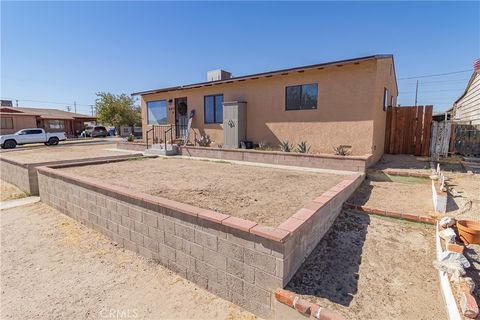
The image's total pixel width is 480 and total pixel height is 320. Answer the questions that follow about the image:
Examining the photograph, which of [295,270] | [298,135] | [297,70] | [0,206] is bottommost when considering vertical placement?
[0,206]

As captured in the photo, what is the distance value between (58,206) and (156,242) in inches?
145

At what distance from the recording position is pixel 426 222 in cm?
365

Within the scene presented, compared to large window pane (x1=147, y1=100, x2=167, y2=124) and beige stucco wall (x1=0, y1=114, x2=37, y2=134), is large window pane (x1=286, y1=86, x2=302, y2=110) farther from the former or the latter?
beige stucco wall (x1=0, y1=114, x2=37, y2=134)

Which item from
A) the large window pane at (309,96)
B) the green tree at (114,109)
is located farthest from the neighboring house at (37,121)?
the large window pane at (309,96)

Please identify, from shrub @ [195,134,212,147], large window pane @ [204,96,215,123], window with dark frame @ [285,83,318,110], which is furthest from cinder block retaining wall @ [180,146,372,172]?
window with dark frame @ [285,83,318,110]

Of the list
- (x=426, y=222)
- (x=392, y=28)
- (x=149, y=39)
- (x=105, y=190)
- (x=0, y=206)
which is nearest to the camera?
(x=426, y=222)

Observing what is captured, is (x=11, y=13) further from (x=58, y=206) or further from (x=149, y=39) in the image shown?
(x=58, y=206)

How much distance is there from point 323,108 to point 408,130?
13.5 feet

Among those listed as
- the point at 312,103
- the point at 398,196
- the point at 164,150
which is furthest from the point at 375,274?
the point at 164,150

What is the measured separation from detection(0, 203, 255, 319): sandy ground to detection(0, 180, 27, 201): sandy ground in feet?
10.2

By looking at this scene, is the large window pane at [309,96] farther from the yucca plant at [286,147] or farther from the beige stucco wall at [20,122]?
the beige stucco wall at [20,122]

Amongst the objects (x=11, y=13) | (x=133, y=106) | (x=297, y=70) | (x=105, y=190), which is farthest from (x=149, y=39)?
(x=133, y=106)

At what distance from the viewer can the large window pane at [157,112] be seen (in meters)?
13.9

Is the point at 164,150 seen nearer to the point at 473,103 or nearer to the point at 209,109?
the point at 209,109
